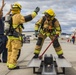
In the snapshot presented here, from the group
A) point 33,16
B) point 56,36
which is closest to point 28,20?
point 33,16

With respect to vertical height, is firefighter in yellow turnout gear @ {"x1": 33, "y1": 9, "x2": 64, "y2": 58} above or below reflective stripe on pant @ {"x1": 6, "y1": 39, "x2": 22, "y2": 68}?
above

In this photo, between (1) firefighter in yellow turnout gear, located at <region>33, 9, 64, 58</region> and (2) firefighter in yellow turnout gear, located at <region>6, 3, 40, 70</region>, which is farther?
(1) firefighter in yellow turnout gear, located at <region>33, 9, 64, 58</region>

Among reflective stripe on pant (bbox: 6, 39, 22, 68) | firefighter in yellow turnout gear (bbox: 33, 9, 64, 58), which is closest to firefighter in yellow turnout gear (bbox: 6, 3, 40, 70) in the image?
reflective stripe on pant (bbox: 6, 39, 22, 68)

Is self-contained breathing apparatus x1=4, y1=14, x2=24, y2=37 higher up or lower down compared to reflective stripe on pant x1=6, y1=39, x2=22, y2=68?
higher up

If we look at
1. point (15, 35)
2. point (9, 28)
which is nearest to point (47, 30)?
point (15, 35)

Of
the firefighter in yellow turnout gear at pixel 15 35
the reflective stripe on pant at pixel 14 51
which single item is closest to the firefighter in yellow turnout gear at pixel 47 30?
the firefighter in yellow turnout gear at pixel 15 35

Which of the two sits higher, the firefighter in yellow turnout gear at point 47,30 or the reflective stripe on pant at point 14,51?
the firefighter in yellow turnout gear at point 47,30

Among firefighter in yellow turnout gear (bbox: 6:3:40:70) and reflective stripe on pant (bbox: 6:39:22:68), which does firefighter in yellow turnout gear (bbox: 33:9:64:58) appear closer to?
firefighter in yellow turnout gear (bbox: 6:3:40:70)

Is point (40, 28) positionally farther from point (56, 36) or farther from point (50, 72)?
point (50, 72)

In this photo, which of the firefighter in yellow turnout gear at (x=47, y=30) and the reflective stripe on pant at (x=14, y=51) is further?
the firefighter in yellow turnout gear at (x=47, y=30)

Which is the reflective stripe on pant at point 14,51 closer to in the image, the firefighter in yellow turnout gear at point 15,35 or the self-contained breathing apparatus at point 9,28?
the firefighter in yellow turnout gear at point 15,35

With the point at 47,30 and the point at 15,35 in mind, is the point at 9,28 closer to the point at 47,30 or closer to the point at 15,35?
the point at 15,35

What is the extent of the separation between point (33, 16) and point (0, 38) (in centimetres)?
269

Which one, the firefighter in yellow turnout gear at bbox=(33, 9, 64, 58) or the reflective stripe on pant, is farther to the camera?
the firefighter in yellow turnout gear at bbox=(33, 9, 64, 58)
